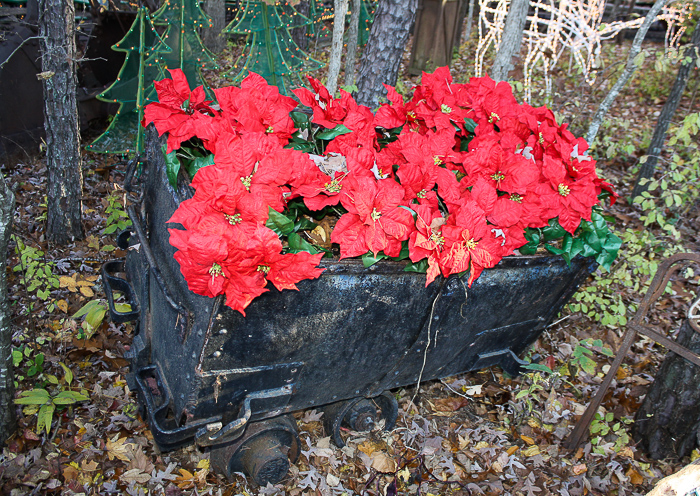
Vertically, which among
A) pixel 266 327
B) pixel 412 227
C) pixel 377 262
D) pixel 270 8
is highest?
pixel 270 8

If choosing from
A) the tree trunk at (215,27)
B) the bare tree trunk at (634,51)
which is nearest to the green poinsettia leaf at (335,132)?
the bare tree trunk at (634,51)

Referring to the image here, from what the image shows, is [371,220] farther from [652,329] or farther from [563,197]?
[652,329]

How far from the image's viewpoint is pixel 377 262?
6.45 ft

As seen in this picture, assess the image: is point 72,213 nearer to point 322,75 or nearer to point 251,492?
point 251,492

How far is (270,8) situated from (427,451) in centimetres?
548

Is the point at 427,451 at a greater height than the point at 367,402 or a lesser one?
lesser

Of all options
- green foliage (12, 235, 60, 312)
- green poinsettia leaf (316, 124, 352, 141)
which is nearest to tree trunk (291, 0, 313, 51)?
green foliage (12, 235, 60, 312)

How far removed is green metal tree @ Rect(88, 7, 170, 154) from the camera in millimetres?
5387

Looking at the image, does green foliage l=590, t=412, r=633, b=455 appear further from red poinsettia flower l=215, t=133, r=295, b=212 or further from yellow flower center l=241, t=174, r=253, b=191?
yellow flower center l=241, t=174, r=253, b=191

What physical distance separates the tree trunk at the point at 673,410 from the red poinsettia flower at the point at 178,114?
118 inches

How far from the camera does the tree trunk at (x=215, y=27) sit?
416 inches

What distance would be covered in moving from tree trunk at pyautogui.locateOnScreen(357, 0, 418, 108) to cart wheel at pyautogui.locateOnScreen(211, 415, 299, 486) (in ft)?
10.3

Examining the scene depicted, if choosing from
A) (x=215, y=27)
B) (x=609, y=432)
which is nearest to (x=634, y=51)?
(x=609, y=432)

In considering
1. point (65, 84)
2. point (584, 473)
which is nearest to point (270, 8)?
point (65, 84)
